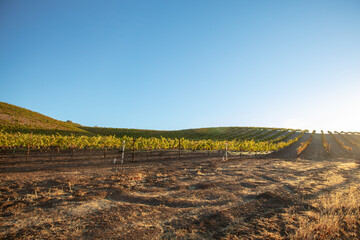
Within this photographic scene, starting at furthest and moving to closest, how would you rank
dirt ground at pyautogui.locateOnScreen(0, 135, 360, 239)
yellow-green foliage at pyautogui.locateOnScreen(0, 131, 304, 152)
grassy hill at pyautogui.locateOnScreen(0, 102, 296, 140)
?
grassy hill at pyautogui.locateOnScreen(0, 102, 296, 140), yellow-green foliage at pyautogui.locateOnScreen(0, 131, 304, 152), dirt ground at pyautogui.locateOnScreen(0, 135, 360, 239)

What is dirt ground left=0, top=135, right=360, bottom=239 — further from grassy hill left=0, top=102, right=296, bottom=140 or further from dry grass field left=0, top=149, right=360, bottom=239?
grassy hill left=0, top=102, right=296, bottom=140

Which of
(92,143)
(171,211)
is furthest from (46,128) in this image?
(171,211)

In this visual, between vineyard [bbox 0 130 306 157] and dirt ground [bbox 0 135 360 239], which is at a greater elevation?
vineyard [bbox 0 130 306 157]

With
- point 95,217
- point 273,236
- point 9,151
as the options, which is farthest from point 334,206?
point 9,151

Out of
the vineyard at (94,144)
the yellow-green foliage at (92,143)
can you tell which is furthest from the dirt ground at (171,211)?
the yellow-green foliage at (92,143)

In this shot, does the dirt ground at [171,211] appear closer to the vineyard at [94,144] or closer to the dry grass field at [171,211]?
the dry grass field at [171,211]

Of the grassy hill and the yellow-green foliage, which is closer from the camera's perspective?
the yellow-green foliage

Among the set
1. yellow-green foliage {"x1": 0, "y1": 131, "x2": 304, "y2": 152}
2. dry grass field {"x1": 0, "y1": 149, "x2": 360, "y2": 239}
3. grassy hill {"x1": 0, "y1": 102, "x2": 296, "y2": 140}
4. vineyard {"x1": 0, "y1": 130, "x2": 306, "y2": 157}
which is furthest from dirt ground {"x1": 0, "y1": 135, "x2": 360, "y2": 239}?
grassy hill {"x1": 0, "y1": 102, "x2": 296, "y2": 140}

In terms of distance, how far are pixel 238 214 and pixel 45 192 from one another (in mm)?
7180

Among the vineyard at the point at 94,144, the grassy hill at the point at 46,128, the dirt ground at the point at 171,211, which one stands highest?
the grassy hill at the point at 46,128

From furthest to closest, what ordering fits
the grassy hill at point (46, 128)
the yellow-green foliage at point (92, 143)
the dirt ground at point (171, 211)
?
1. the grassy hill at point (46, 128)
2. the yellow-green foliage at point (92, 143)
3. the dirt ground at point (171, 211)

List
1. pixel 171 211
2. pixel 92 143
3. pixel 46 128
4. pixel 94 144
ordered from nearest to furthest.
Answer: pixel 171 211, pixel 94 144, pixel 92 143, pixel 46 128

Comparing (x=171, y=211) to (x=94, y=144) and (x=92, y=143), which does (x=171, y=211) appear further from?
(x=92, y=143)

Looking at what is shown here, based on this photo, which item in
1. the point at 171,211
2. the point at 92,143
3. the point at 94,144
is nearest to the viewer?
the point at 171,211
